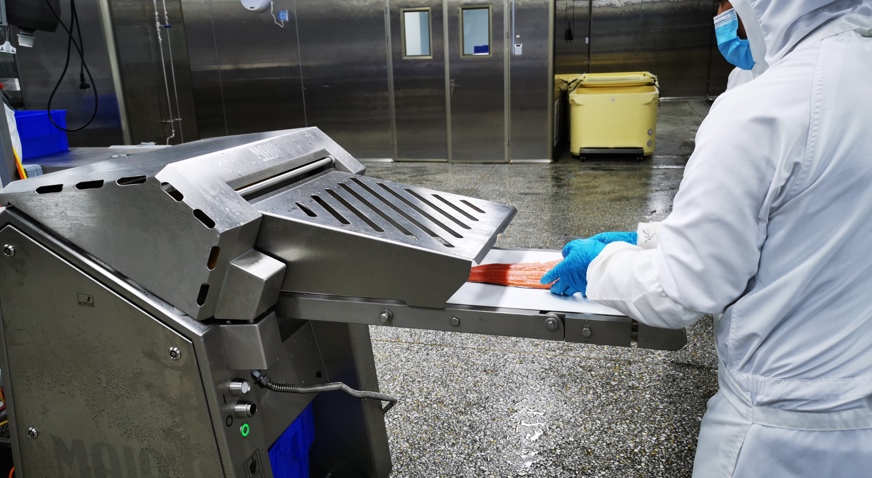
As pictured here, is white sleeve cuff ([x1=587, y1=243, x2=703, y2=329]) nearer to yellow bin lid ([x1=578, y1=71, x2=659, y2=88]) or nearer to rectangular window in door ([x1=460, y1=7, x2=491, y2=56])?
yellow bin lid ([x1=578, y1=71, x2=659, y2=88])

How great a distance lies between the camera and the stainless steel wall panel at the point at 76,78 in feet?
15.6

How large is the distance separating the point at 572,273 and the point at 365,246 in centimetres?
38

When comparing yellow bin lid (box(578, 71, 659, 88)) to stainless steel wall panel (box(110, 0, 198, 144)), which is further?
yellow bin lid (box(578, 71, 659, 88))

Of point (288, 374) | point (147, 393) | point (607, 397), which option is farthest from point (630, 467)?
point (147, 393)

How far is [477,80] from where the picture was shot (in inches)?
250

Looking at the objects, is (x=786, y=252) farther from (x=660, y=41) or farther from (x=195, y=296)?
(x=660, y=41)

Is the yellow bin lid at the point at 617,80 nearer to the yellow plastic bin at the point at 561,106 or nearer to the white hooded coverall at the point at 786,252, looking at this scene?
the yellow plastic bin at the point at 561,106

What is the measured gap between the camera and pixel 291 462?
145 cm

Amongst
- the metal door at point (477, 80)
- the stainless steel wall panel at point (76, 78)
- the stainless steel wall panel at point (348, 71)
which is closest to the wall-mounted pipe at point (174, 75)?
the stainless steel wall panel at point (76, 78)

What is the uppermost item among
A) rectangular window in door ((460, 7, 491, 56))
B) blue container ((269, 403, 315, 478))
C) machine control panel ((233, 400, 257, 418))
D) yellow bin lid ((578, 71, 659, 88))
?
rectangular window in door ((460, 7, 491, 56))

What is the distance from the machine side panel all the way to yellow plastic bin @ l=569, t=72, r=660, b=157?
220 inches

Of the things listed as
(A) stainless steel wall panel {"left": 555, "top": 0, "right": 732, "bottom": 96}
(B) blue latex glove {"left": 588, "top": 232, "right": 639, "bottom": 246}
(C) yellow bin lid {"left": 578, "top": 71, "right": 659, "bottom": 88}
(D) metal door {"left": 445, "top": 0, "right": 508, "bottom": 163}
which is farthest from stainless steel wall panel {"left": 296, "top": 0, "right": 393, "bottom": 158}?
(B) blue latex glove {"left": 588, "top": 232, "right": 639, "bottom": 246}

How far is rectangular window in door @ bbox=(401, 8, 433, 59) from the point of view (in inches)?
250

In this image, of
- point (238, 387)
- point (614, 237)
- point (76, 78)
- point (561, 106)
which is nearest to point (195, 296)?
point (238, 387)
